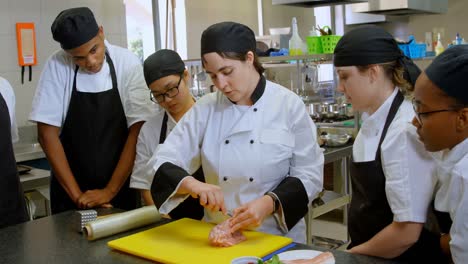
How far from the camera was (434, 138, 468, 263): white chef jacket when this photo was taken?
3.72 feet

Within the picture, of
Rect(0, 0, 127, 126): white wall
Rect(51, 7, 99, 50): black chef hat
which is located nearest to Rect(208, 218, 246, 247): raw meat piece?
Rect(51, 7, 99, 50): black chef hat

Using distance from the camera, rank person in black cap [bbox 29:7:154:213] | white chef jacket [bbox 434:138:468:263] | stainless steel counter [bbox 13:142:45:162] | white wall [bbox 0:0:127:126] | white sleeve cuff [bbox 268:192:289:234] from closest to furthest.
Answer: white chef jacket [bbox 434:138:468:263] → white sleeve cuff [bbox 268:192:289:234] → person in black cap [bbox 29:7:154:213] → stainless steel counter [bbox 13:142:45:162] → white wall [bbox 0:0:127:126]

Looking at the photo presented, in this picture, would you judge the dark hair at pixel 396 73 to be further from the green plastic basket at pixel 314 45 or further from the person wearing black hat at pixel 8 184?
the green plastic basket at pixel 314 45

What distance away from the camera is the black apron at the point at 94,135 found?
2180 mm

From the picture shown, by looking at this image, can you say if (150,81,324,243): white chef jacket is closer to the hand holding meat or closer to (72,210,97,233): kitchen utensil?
the hand holding meat

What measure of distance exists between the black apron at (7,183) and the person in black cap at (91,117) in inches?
5.1

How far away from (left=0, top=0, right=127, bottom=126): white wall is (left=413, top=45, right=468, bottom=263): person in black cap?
3244 mm

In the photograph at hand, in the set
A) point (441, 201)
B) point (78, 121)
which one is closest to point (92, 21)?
point (78, 121)

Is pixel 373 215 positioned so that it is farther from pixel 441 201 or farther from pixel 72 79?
pixel 72 79

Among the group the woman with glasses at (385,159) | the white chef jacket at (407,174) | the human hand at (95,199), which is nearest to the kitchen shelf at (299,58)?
the human hand at (95,199)

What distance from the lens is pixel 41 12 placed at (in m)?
3.96

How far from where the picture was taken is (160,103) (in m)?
2.06

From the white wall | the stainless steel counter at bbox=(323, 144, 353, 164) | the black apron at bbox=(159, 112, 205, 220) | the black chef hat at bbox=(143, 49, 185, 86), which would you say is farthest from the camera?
the white wall

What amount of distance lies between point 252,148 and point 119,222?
466mm
